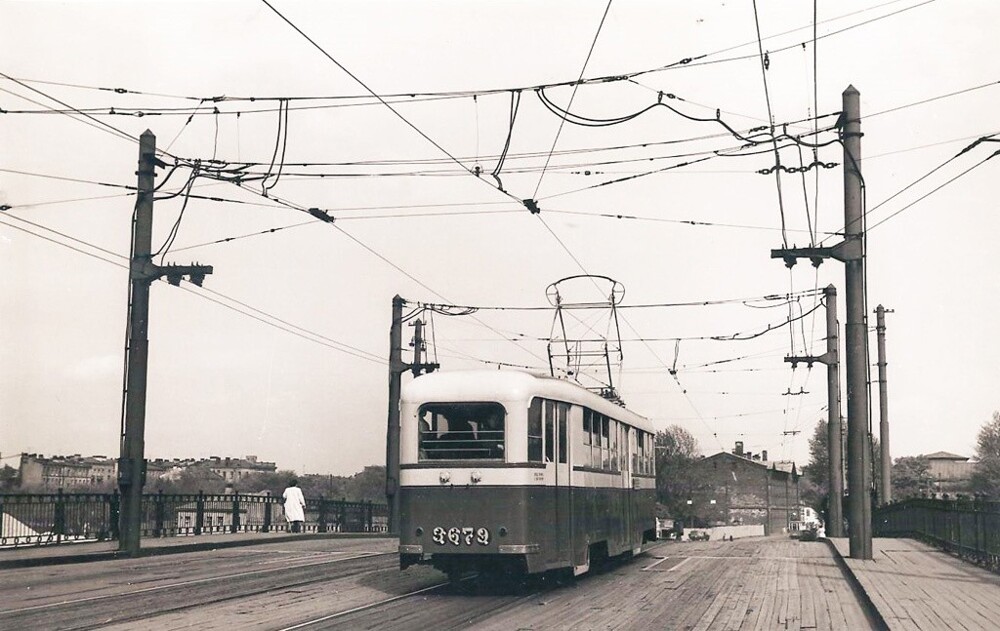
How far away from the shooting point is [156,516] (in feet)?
85.6

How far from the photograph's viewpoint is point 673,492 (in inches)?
3927

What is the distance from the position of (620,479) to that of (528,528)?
5.36 meters

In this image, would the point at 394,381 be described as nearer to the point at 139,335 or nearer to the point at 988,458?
the point at 139,335

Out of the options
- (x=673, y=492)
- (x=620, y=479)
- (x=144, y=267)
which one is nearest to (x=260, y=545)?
(x=144, y=267)

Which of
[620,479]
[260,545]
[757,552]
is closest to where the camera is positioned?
[620,479]

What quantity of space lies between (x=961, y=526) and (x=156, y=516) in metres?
18.1

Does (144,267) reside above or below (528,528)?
above

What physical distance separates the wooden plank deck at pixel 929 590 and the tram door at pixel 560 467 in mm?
4058

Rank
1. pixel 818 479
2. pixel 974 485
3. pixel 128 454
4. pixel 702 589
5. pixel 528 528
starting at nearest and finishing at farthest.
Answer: pixel 528 528 < pixel 702 589 < pixel 128 454 < pixel 974 485 < pixel 818 479

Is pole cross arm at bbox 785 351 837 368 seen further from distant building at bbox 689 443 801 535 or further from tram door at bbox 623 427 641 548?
distant building at bbox 689 443 801 535

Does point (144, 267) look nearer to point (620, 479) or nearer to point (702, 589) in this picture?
point (620, 479)

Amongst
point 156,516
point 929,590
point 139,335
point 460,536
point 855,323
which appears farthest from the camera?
point 156,516

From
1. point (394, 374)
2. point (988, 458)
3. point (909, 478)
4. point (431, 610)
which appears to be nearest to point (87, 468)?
point (394, 374)

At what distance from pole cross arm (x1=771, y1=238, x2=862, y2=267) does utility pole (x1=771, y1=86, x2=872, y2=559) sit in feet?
0.06
